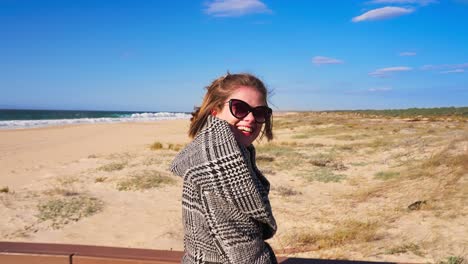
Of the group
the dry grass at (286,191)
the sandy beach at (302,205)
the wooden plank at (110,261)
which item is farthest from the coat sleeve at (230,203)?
the dry grass at (286,191)

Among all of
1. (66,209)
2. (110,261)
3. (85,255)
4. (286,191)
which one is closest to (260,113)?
(110,261)

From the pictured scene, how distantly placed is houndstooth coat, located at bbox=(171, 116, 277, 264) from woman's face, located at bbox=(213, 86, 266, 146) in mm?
101

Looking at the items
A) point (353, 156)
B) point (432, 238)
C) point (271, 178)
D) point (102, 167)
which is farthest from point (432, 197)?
point (102, 167)

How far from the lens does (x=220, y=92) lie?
1.58 metres

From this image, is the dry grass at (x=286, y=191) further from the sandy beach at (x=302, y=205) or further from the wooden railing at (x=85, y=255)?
the wooden railing at (x=85, y=255)

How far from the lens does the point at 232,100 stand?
1.54 metres

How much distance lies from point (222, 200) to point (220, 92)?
44 centimetres

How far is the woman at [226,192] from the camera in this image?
4.42 ft

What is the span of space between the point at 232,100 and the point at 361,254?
3.22 meters

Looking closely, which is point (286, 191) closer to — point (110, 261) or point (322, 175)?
point (322, 175)

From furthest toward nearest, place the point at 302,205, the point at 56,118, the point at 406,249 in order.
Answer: the point at 56,118 < the point at 302,205 < the point at 406,249

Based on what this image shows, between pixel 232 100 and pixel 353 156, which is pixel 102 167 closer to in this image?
pixel 353 156

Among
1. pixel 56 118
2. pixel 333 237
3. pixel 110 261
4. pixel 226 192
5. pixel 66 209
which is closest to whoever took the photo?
pixel 226 192

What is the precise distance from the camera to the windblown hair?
1578 millimetres
